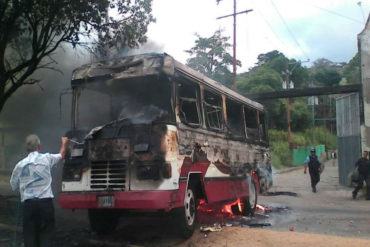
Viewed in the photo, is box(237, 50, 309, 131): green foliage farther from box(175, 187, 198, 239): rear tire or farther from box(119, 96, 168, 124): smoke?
box(119, 96, 168, 124): smoke

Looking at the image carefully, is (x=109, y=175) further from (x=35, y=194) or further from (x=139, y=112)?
(x=35, y=194)

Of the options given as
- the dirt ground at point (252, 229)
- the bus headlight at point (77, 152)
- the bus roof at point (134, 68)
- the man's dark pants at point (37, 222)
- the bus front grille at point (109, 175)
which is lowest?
the dirt ground at point (252, 229)

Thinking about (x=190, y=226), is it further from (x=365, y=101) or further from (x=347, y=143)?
(x=347, y=143)

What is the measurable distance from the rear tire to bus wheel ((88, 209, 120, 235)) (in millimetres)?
1200

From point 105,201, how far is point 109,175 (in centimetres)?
39

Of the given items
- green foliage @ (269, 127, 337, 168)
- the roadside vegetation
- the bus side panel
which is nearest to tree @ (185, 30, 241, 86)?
the roadside vegetation

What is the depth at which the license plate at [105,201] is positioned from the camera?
5944 millimetres

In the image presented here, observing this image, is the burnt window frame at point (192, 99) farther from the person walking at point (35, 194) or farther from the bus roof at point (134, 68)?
the person walking at point (35, 194)

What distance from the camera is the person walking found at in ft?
15.7

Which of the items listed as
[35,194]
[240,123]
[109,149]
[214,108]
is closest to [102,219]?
[109,149]

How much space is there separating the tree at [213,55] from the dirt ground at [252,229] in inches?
1056

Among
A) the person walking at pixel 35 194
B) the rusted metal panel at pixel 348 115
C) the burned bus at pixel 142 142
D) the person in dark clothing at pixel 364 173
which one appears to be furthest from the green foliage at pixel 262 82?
the person walking at pixel 35 194

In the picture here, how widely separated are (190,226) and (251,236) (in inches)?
41.8

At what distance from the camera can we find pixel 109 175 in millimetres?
6094
